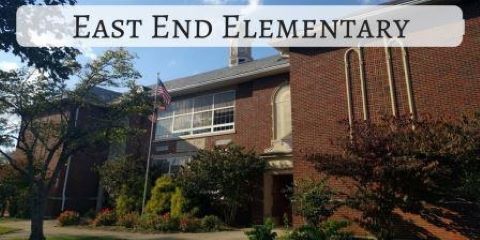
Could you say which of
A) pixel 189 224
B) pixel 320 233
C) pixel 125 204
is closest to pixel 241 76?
pixel 189 224

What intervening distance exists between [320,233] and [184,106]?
584 inches

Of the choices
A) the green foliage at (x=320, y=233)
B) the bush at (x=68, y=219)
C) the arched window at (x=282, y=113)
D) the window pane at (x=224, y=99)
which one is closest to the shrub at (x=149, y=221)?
the bush at (x=68, y=219)

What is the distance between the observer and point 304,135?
47.1 ft

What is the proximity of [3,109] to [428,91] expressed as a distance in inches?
553

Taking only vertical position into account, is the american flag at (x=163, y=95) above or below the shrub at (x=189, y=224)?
above

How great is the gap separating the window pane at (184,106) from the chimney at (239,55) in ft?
22.8

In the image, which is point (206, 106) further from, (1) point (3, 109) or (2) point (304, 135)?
(1) point (3, 109)

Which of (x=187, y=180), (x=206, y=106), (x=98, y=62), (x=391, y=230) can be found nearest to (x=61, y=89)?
(x=98, y=62)

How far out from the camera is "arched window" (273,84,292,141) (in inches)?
728

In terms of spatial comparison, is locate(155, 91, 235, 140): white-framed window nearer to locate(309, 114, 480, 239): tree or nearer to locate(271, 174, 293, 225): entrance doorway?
locate(271, 174, 293, 225): entrance doorway

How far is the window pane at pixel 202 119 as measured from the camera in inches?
869

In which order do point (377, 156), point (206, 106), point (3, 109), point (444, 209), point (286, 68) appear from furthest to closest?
point (206, 106)
point (286, 68)
point (3, 109)
point (444, 209)
point (377, 156)

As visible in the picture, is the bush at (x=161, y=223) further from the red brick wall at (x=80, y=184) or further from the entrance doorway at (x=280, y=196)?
the red brick wall at (x=80, y=184)

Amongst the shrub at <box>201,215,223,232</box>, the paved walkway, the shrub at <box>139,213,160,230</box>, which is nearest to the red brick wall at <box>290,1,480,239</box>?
the paved walkway
